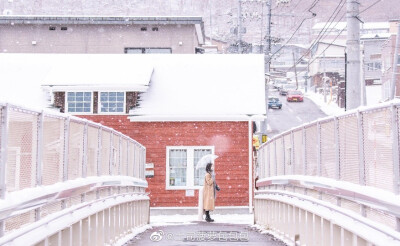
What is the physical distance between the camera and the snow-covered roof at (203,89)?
90.5ft

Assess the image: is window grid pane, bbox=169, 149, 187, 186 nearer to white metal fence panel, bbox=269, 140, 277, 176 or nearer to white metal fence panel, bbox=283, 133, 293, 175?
white metal fence panel, bbox=269, 140, 277, 176

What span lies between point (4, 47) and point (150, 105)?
16.0m

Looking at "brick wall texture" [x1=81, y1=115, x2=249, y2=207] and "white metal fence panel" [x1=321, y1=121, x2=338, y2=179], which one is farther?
"brick wall texture" [x1=81, y1=115, x2=249, y2=207]

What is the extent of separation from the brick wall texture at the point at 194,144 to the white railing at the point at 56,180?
1411 cm

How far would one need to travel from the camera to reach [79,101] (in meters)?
27.5

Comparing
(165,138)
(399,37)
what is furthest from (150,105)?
(399,37)

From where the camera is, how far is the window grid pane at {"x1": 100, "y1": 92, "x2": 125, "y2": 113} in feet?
90.0

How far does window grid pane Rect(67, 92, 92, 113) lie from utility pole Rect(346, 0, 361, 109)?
591 inches

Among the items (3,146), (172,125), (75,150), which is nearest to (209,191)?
(172,125)

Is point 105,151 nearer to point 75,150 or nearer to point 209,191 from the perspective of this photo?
point 75,150

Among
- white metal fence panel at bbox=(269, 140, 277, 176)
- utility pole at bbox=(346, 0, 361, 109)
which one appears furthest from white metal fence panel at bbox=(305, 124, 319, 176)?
white metal fence panel at bbox=(269, 140, 277, 176)

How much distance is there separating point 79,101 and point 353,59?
1565 cm

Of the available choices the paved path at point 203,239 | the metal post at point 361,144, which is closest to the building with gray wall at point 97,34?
the paved path at point 203,239

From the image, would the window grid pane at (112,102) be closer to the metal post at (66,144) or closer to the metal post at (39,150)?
the metal post at (66,144)
